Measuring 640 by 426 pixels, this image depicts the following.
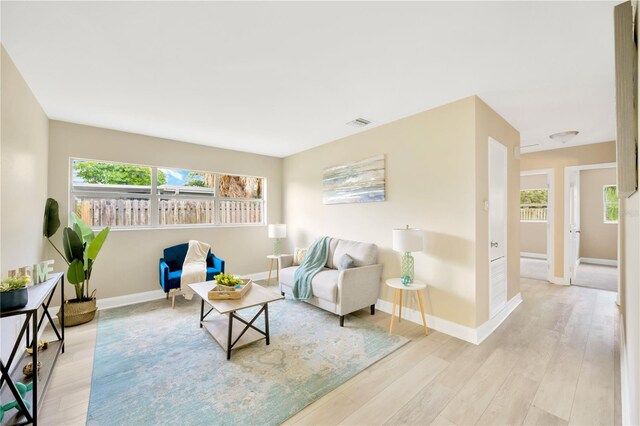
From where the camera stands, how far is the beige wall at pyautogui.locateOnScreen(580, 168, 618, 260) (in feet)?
20.8

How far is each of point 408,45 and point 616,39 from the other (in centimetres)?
108

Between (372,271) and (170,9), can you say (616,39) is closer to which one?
(170,9)

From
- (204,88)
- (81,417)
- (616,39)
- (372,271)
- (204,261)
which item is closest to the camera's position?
(616,39)

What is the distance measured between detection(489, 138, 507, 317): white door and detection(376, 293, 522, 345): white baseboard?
0.44 feet

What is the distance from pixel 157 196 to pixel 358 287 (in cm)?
344

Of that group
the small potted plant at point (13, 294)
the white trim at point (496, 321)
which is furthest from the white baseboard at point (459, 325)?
the small potted plant at point (13, 294)

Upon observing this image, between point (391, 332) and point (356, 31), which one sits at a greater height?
point (356, 31)

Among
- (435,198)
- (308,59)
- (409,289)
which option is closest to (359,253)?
(409,289)

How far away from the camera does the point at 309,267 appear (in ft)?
12.5

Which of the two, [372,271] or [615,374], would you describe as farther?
[372,271]

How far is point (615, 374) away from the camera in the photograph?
2121 millimetres

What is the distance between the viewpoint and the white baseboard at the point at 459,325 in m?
2.70

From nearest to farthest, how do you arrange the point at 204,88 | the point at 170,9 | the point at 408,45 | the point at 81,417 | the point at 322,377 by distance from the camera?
the point at 170,9 < the point at 81,417 < the point at 408,45 < the point at 322,377 < the point at 204,88

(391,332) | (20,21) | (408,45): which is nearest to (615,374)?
(391,332)
